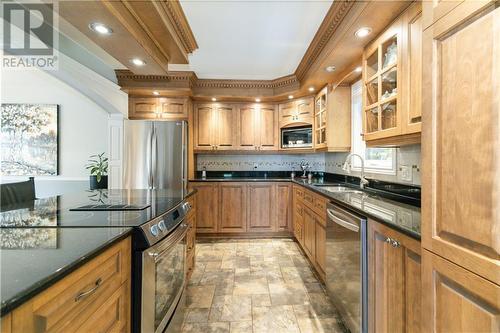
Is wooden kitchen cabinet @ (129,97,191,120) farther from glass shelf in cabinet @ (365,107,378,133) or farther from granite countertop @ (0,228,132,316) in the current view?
granite countertop @ (0,228,132,316)

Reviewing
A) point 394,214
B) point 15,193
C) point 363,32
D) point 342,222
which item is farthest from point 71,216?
point 363,32

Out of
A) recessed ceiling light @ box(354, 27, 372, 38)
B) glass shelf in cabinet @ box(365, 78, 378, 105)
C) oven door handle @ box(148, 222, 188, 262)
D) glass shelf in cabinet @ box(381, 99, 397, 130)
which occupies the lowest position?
oven door handle @ box(148, 222, 188, 262)

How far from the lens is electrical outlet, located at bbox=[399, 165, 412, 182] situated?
82.4 inches

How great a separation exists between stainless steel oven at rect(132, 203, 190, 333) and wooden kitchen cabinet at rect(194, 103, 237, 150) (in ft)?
8.33

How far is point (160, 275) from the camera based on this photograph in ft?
4.68

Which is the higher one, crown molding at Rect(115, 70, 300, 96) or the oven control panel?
crown molding at Rect(115, 70, 300, 96)

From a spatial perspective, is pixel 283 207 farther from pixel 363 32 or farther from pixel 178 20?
pixel 178 20

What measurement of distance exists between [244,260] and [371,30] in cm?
284

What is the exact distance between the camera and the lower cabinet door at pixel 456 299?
0.75 meters

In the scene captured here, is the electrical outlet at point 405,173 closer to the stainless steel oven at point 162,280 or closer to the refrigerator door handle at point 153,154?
the stainless steel oven at point 162,280

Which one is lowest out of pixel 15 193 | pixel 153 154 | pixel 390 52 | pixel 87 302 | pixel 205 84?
pixel 87 302

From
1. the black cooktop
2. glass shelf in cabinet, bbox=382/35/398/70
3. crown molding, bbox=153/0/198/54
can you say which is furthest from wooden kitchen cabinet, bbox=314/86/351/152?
the black cooktop

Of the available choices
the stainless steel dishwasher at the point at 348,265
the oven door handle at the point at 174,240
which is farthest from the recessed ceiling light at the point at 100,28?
the stainless steel dishwasher at the point at 348,265

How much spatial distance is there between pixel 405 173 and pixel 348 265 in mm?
1007
